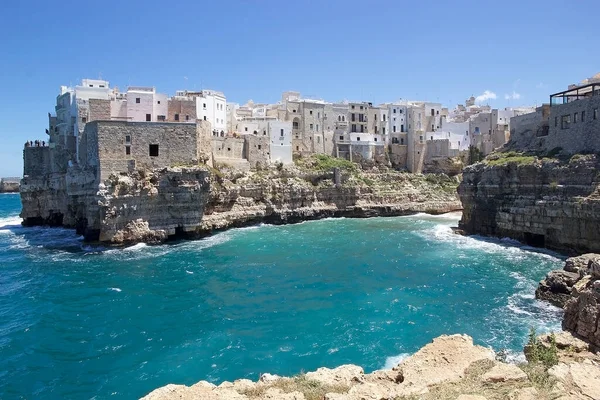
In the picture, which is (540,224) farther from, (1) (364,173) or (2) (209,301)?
(1) (364,173)

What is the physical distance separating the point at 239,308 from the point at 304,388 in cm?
1374

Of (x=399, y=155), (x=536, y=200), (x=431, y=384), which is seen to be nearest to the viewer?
(x=431, y=384)

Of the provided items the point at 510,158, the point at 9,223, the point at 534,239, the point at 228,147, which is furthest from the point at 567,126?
the point at 9,223

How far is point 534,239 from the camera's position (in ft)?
121

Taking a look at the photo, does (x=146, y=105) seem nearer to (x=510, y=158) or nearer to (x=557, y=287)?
(x=510, y=158)

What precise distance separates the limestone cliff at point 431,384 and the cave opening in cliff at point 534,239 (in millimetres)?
29255

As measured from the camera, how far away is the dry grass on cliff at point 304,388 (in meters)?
9.38

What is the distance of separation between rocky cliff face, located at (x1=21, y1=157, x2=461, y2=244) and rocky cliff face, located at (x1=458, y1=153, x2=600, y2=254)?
17.0 meters

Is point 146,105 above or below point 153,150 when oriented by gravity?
above

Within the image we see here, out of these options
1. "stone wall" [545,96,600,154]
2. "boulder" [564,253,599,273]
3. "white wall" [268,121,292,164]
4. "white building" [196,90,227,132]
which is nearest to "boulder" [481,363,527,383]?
"boulder" [564,253,599,273]

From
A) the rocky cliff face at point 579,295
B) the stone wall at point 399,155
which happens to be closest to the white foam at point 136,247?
the rocky cliff face at point 579,295

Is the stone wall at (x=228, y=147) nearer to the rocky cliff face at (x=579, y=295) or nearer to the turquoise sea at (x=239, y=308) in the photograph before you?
the turquoise sea at (x=239, y=308)

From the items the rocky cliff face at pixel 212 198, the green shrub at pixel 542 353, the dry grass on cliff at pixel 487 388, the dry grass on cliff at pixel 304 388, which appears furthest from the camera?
the rocky cliff face at pixel 212 198

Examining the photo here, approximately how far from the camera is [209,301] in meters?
24.1
